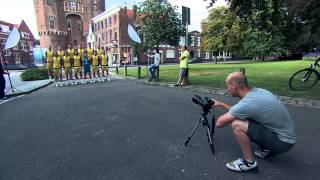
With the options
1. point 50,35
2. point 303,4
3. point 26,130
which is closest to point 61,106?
point 26,130

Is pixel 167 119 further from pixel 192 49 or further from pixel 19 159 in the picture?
pixel 192 49

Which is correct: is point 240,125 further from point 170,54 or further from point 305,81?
point 170,54

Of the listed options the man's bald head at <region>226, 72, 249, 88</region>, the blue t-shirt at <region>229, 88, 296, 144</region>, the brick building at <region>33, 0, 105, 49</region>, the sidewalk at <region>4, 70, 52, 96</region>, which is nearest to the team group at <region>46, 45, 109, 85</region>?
the sidewalk at <region>4, 70, 52, 96</region>

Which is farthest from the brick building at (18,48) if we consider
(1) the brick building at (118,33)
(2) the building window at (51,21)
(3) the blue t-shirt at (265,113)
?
(3) the blue t-shirt at (265,113)

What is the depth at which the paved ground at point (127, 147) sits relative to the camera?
386 centimetres

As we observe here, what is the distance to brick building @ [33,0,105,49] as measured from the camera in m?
64.3

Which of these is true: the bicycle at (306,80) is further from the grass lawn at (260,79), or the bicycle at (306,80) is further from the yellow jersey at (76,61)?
the yellow jersey at (76,61)

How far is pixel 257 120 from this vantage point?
3.60 meters

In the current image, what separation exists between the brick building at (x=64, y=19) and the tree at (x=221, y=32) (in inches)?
1434

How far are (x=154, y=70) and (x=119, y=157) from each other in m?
11.1

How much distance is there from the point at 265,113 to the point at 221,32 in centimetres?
4750

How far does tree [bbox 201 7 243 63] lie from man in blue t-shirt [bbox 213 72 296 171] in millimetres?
46108

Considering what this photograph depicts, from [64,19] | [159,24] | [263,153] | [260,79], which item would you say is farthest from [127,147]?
[64,19]

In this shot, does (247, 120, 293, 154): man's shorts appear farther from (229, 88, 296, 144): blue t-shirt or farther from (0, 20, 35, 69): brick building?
(0, 20, 35, 69): brick building
